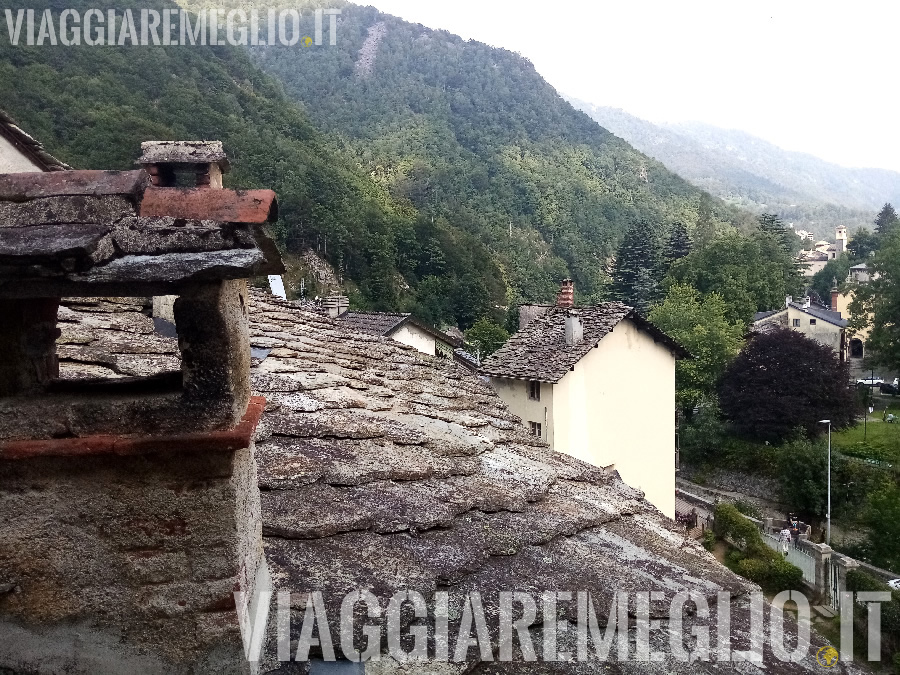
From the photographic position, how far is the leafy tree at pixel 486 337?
5159 centimetres

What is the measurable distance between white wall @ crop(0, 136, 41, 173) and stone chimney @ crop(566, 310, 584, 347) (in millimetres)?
12908

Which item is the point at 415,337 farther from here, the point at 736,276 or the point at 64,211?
the point at 736,276

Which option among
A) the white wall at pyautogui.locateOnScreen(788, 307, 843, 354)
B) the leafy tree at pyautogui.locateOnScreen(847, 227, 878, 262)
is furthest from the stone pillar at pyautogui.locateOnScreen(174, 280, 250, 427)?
the leafy tree at pyautogui.locateOnScreen(847, 227, 878, 262)

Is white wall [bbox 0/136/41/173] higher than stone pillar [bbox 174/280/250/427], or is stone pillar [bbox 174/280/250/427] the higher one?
white wall [bbox 0/136/41/173]

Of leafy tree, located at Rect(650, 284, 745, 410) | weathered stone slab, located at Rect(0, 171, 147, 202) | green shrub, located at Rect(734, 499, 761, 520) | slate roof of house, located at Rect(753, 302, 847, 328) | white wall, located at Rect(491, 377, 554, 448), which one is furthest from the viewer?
slate roof of house, located at Rect(753, 302, 847, 328)

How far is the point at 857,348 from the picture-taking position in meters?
59.2

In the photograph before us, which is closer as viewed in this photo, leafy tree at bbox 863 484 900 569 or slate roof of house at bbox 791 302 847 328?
leafy tree at bbox 863 484 900 569

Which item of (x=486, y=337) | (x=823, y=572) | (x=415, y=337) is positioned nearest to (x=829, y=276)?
(x=486, y=337)

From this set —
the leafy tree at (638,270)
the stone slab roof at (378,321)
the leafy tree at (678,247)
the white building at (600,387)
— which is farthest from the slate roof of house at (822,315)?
the white building at (600,387)

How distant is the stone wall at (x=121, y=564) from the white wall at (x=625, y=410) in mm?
15092

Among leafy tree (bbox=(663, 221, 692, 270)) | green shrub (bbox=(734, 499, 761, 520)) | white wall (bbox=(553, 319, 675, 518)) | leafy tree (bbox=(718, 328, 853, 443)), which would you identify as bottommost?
green shrub (bbox=(734, 499, 761, 520))

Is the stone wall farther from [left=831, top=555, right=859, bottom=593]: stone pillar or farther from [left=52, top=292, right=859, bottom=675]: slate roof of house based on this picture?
[left=831, top=555, right=859, bottom=593]: stone pillar

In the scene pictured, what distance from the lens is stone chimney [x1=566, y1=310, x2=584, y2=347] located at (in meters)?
17.5

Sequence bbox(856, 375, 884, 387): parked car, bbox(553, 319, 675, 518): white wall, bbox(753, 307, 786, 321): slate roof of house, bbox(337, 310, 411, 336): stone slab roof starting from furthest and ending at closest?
1. bbox(753, 307, 786, 321): slate roof of house
2. bbox(856, 375, 884, 387): parked car
3. bbox(337, 310, 411, 336): stone slab roof
4. bbox(553, 319, 675, 518): white wall
